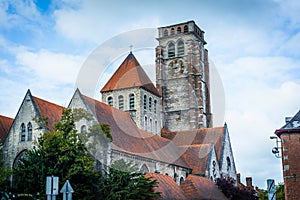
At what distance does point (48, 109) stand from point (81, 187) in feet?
29.9

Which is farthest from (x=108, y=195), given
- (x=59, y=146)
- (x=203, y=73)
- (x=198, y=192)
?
(x=203, y=73)

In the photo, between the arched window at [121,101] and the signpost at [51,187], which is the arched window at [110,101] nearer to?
the arched window at [121,101]

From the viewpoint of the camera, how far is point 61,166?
28344 millimetres

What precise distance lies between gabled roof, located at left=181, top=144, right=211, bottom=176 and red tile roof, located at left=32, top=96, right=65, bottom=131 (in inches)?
569

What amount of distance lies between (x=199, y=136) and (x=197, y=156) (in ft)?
19.6

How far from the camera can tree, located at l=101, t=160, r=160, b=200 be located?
27.5 m

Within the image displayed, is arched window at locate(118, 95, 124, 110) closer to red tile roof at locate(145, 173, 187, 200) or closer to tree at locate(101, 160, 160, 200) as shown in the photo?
red tile roof at locate(145, 173, 187, 200)

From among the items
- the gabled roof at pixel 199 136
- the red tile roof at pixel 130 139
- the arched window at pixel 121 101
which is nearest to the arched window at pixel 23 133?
the red tile roof at pixel 130 139

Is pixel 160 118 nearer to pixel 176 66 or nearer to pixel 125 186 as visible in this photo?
pixel 176 66

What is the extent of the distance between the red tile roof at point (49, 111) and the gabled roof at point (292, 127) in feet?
52.0

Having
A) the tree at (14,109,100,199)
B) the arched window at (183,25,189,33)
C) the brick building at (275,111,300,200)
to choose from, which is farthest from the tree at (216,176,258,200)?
the arched window at (183,25,189,33)

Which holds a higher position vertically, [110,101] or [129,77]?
[129,77]

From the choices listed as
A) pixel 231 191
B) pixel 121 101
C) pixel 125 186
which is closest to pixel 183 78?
pixel 121 101

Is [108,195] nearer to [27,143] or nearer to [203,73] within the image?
[27,143]
